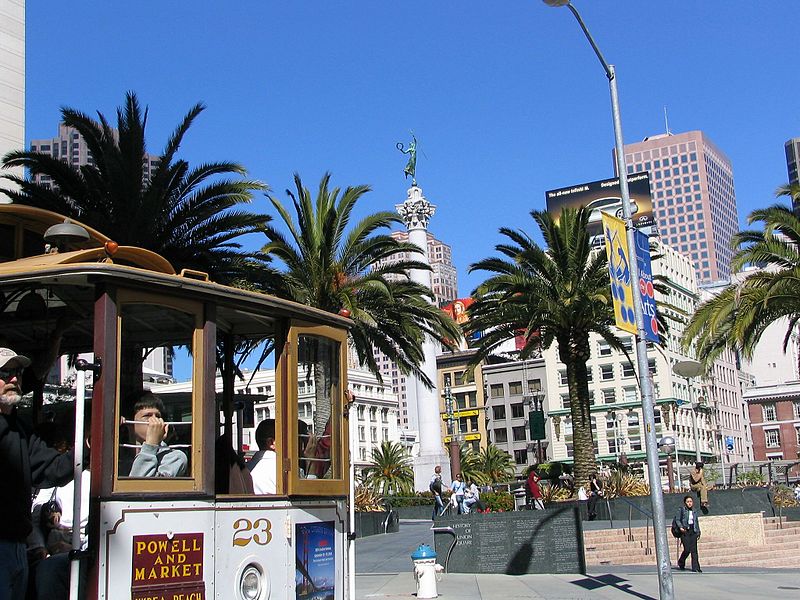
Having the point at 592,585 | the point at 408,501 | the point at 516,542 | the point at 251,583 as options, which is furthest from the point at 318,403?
the point at 408,501

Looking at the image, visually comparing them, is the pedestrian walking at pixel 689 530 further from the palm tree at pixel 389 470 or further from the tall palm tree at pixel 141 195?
the palm tree at pixel 389 470

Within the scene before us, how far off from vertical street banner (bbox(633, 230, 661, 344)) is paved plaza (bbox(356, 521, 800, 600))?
3.98 meters

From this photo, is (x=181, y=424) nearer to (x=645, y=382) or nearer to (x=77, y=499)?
(x=77, y=499)

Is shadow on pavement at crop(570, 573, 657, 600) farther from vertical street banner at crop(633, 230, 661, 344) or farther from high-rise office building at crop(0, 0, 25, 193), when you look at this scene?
high-rise office building at crop(0, 0, 25, 193)

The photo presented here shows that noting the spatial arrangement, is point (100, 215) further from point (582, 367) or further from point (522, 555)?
point (582, 367)

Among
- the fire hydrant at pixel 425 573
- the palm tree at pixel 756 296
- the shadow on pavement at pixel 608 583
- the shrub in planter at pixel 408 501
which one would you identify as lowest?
the shadow on pavement at pixel 608 583

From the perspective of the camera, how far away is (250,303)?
22.4ft

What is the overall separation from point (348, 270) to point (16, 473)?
19.3 m

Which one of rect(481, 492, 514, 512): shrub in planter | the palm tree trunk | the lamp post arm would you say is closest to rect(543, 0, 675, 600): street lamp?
the lamp post arm

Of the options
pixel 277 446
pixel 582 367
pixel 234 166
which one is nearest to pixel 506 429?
pixel 582 367

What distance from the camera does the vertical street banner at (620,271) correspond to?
13.5m

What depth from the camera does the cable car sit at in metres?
5.72

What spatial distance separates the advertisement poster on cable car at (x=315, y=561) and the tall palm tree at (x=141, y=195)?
12.7 meters

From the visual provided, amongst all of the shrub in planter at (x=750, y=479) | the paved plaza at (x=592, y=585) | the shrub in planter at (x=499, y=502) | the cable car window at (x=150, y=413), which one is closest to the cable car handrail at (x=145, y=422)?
the cable car window at (x=150, y=413)
